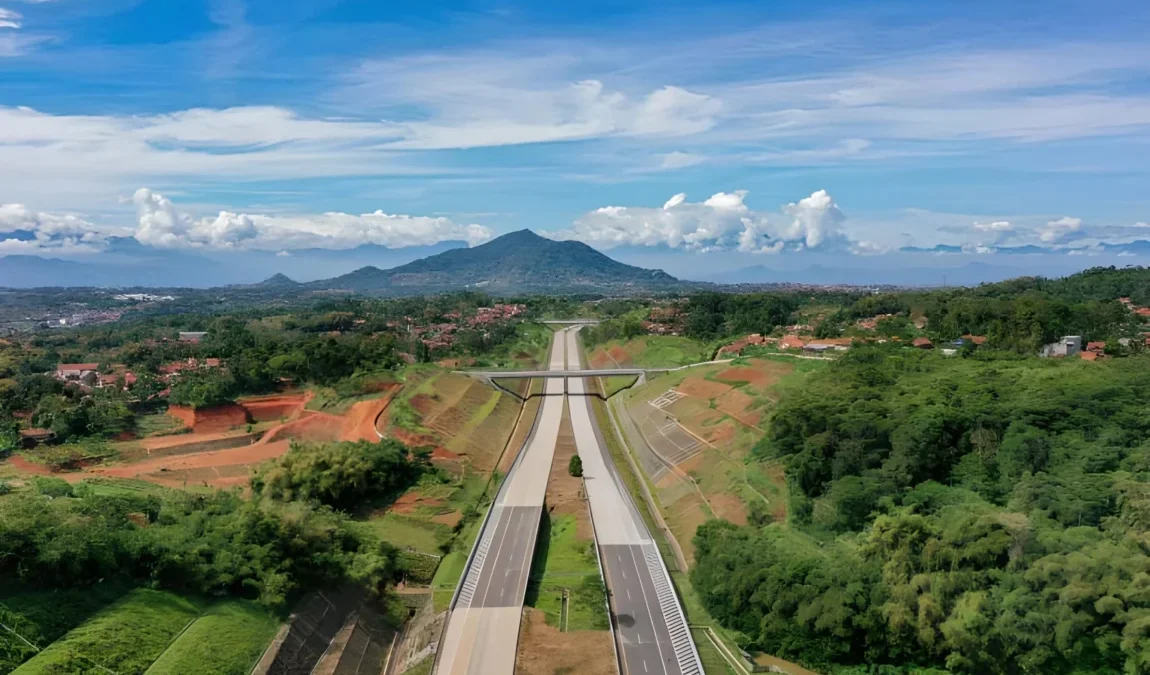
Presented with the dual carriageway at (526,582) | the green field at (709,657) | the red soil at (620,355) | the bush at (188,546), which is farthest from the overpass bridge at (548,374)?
the green field at (709,657)

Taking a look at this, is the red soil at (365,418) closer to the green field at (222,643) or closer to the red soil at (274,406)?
the red soil at (274,406)

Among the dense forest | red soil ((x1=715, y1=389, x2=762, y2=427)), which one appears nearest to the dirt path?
the dense forest

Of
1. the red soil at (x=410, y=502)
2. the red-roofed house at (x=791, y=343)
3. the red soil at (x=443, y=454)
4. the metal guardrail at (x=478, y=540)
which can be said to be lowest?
the red soil at (x=410, y=502)

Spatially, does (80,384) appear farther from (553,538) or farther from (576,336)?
(576,336)

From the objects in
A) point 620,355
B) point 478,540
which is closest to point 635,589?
point 478,540

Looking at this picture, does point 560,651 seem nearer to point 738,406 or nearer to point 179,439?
point 738,406

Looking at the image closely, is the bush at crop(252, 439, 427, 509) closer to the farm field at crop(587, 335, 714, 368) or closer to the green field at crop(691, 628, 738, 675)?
the green field at crop(691, 628, 738, 675)

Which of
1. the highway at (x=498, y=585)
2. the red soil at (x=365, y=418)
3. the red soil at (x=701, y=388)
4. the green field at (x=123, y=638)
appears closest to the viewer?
the green field at (x=123, y=638)

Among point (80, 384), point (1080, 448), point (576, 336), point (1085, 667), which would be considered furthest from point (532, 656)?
point (576, 336)
